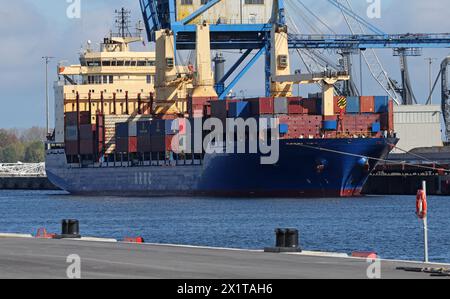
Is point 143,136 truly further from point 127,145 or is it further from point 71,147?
point 71,147

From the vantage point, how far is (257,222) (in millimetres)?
60219

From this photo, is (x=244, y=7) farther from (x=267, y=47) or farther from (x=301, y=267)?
(x=301, y=267)

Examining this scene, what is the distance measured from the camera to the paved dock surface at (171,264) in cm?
A: 2362

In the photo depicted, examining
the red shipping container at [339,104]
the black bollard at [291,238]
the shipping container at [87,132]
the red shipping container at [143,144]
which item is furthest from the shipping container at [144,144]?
the black bollard at [291,238]

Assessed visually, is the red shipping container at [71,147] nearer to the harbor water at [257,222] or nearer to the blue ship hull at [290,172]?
the blue ship hull at [290,172]

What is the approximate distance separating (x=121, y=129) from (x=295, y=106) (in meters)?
20.5

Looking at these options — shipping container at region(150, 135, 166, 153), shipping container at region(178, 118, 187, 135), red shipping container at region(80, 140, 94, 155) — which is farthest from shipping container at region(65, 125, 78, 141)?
shipping container at region(178, 118, 187, 135)

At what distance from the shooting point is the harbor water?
46188 millimetres

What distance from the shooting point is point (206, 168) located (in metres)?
97.5

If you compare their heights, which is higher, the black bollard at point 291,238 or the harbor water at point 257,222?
the black bollard at point 291,238

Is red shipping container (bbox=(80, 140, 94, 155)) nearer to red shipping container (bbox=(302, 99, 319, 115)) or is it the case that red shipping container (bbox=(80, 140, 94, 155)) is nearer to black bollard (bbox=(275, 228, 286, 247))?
red shipping container (bbox=(302, 99, 319, 115))

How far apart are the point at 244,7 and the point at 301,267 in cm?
8393

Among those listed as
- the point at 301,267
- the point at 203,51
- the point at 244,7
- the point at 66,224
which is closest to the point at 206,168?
the point at 203,51

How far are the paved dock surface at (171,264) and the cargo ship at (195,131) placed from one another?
58.7 meters
